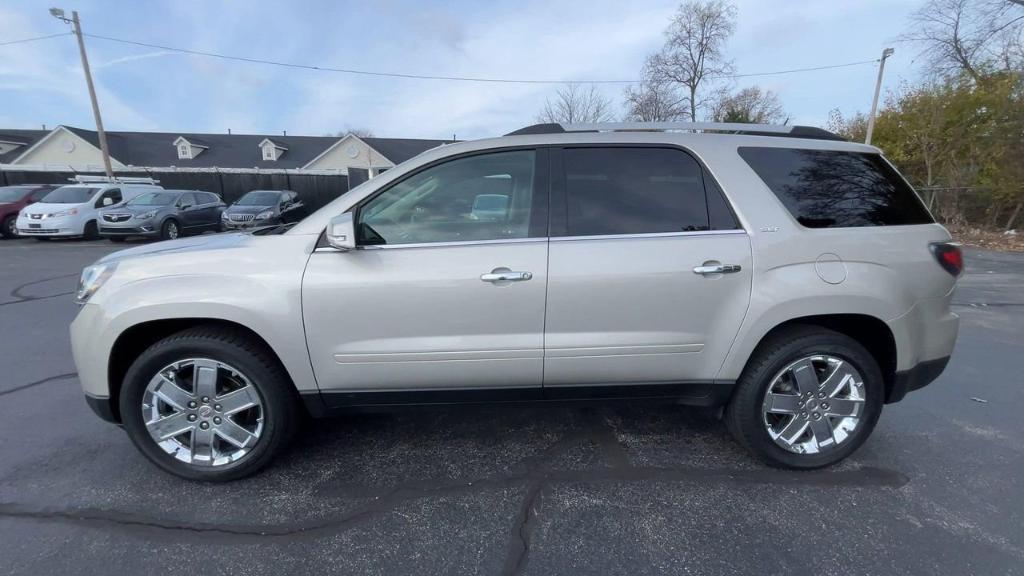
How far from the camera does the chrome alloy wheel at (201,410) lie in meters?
2.56

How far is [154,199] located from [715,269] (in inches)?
673

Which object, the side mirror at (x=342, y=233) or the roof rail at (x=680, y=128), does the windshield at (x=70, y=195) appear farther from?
the roof rail at (x=680, y=128)

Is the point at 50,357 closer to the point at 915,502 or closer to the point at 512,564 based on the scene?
the point at 512,564

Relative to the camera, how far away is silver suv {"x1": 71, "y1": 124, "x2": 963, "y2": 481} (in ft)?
Result: 8.14

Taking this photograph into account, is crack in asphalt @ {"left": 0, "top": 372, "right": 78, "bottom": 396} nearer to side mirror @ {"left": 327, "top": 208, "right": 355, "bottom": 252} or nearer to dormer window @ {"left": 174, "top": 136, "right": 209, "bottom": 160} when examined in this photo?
side mirror @ {"left": 327, "top": 208, "right": 355, "bottom": 252}

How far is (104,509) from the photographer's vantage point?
2451 millimetres

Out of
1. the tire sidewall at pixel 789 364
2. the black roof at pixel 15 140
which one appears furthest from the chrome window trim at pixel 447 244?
the black roof at pixel 15 140

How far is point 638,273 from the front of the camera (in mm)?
2496

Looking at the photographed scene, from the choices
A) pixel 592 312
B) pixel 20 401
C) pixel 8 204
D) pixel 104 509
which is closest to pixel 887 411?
pixel 592 312

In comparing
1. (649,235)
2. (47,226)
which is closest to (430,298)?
(649,235)

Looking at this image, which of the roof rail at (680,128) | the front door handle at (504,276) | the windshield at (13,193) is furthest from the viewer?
the windshield at (13,193)

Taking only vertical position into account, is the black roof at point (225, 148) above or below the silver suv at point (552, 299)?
above

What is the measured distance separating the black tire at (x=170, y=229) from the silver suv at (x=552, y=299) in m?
14.2

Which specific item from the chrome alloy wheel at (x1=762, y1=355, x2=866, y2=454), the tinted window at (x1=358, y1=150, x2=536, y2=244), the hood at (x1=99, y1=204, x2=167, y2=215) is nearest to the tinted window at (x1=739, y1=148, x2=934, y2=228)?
the chrome alloy wheel at (x1=762, y1=355, x2=866, y2=454)
